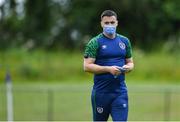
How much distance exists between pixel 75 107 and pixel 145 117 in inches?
126

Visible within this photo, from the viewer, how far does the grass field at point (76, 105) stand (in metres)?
24.1

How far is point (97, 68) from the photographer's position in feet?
34.1

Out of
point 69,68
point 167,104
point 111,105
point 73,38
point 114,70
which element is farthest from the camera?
point 73,38

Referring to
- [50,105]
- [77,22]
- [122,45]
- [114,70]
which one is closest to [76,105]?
[50,105]

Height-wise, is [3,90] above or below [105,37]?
below

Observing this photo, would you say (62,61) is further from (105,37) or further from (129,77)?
(105,37)

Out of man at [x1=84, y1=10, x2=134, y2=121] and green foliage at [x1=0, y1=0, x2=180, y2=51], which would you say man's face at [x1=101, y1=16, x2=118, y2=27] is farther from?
green foliage at [x1=0, y1=0, x2=180, y2=51]

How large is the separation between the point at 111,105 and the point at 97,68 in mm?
655

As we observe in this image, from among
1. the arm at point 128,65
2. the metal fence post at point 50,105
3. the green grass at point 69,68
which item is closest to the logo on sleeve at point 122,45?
the arm at point 128,65

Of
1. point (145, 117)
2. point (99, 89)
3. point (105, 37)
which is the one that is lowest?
point (145, 117)

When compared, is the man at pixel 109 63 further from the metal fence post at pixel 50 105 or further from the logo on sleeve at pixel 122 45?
the metal fence post at pixel 50 105

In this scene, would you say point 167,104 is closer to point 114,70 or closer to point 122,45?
point 122,45

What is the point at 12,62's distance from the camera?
124 ft

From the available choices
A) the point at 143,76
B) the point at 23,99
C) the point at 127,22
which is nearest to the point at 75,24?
the point at 127,22
